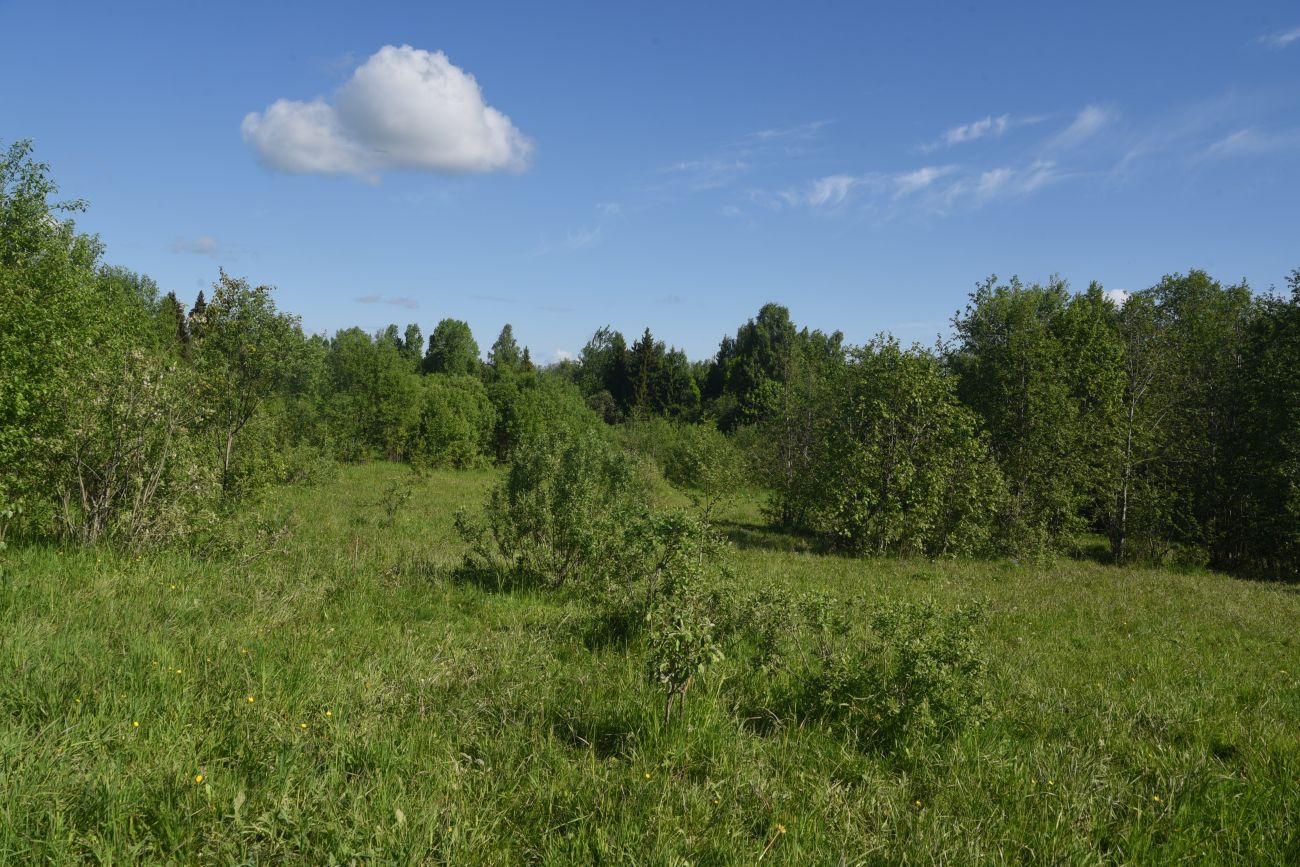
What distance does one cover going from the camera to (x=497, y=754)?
4.62 metres

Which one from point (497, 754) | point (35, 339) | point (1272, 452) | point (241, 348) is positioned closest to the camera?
point (497, 754)

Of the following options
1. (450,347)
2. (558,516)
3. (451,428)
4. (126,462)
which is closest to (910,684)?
(558,516)

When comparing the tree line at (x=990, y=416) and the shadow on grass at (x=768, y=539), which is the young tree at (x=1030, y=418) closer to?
the tree line at (x=990, y=416)

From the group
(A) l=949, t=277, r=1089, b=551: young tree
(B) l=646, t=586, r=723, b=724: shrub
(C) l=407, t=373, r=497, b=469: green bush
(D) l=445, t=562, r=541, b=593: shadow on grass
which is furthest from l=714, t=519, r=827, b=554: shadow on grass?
(C) l=407, t=373, r=497, b=469: green bush

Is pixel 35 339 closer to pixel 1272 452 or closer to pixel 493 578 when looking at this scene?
pixel 493 578

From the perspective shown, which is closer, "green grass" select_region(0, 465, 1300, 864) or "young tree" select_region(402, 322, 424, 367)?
"green grass" select_region(0, 465, 1300, 864)

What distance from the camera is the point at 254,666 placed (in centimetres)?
542

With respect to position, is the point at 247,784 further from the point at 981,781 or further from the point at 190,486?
the point at 190,486

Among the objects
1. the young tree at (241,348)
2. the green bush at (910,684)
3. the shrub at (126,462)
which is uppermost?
the young tree at (241,348)

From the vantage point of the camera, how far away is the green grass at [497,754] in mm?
3602

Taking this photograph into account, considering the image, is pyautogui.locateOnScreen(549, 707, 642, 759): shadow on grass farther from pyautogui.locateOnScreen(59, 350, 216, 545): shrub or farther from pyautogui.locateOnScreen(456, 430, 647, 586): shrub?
pyautogui.locateOnScreen(59, 350, 216, 545): shrub

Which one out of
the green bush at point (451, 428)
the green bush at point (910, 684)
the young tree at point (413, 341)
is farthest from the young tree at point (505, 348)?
the green bush at point (910, 684)

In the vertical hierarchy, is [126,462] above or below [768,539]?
above

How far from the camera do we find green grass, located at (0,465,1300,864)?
11.8ft
